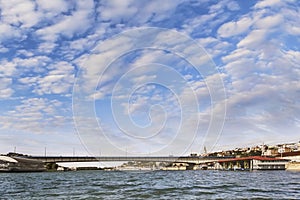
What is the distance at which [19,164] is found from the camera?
15750 cm

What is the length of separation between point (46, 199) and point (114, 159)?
5737 inches

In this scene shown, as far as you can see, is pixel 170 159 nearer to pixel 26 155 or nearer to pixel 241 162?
pixel 241 162

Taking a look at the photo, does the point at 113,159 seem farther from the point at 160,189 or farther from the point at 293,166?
the point at 160,189

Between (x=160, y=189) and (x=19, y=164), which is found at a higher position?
(x=160, y=189)

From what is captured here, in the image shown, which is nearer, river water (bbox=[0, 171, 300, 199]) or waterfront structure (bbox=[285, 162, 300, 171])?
river water (bbox=[0, 171, 300, 199])

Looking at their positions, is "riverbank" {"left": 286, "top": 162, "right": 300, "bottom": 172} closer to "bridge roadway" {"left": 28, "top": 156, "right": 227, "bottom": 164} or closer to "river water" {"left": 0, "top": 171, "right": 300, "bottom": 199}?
"bridge roadway" {"left": 28, "top": 156, "right": 227, "bottom": 164}

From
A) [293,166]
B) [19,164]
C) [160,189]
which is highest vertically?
[160,189]

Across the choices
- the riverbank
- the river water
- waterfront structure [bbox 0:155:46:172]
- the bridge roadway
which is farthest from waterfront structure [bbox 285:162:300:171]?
waterfront structure [bbox 0:155:46:172]

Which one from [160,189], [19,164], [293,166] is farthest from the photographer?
[19,164]

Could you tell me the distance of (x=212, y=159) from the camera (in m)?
185

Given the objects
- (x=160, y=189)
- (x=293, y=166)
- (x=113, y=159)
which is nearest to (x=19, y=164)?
(x=113, y=159)

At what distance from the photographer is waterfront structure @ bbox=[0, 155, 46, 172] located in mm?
149625

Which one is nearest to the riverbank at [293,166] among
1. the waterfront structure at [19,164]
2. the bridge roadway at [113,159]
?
the bridge roadway at [113,159]

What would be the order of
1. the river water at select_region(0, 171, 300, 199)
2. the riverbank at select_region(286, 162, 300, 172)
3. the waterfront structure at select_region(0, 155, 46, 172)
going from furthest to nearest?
the waterfront structure at select_region(0, 155, 46, 172) → the riverbank at select_region(286, 162, 300, 172) → the river water at select_region(0, 171, 300, 199)
